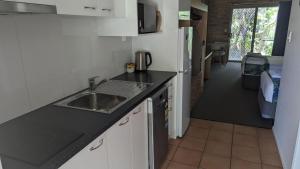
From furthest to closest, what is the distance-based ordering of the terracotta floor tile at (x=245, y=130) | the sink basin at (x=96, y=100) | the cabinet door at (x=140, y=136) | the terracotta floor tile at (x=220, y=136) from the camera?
1. the terracotta floor tile at (x=245, y=130)
2. the terracotta floor tile at (x=220, y=136)
3. the sink basin at (x=96, y=100)
4. the cabinet door at (x=140, y=136)

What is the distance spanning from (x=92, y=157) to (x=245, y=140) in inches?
86.1

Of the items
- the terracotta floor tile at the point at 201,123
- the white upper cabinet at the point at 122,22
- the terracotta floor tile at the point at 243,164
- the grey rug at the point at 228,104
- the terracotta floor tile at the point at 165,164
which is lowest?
the terracotta floor tile at the point at 243,164

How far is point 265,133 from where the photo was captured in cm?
284

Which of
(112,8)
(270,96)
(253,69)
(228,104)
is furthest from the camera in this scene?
(253,69)

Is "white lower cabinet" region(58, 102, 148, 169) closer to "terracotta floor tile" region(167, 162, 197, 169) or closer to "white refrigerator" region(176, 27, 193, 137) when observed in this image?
"terracotta floor tile" region(167, 162, 197, 169)

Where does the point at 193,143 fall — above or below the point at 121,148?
below

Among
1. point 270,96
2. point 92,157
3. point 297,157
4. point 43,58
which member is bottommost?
point 297,157

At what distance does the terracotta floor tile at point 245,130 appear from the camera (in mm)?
2844

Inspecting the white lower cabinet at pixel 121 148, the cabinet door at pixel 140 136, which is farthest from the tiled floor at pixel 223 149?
the white lower cabinet at pixel 121 148

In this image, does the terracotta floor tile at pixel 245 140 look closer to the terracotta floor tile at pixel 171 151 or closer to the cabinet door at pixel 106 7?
the terracotta floor tile at pixel 171 151

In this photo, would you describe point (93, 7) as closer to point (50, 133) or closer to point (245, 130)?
point (50, 133)

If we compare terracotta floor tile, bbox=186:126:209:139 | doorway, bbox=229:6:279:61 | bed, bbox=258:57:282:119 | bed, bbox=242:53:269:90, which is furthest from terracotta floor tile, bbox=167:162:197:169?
doorway, bbox=229:6:279:61

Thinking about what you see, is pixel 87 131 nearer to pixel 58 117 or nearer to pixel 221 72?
pixel 58 117

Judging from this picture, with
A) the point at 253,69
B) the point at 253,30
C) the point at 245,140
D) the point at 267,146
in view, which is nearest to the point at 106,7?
the point at 245,140
